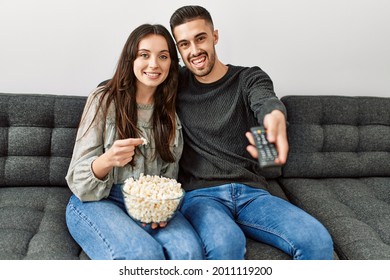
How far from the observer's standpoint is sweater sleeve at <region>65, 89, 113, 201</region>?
119 cm

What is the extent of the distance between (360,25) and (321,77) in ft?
1.03

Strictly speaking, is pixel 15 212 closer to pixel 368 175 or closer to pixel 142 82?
pixel 142 82

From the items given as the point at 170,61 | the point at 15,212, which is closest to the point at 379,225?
the point at 170,61

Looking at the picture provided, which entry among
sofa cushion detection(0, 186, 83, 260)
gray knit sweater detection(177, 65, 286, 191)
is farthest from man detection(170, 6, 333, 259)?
sofa cushion detection(0, 186, 83, 260)

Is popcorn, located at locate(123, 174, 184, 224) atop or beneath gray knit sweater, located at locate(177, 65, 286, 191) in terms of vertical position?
beneath

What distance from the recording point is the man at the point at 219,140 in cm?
124

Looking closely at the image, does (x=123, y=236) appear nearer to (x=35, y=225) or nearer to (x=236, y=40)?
(x=35, y=225)

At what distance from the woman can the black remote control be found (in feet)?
1.19

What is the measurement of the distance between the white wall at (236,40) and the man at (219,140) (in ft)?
1.19

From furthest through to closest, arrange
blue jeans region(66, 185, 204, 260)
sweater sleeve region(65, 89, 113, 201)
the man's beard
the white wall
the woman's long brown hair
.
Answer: the white wall, the man's beard, the woman's long brown hair, sweater sleeve region(65, 89, 113, 201), blue jeans region(66, 185, 204, 260)

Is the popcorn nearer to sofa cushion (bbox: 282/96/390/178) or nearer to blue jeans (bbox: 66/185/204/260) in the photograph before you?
blue jeans (bbox: 66/185/204/260)

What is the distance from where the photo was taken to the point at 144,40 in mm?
1288

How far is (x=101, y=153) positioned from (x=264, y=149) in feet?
1.96
